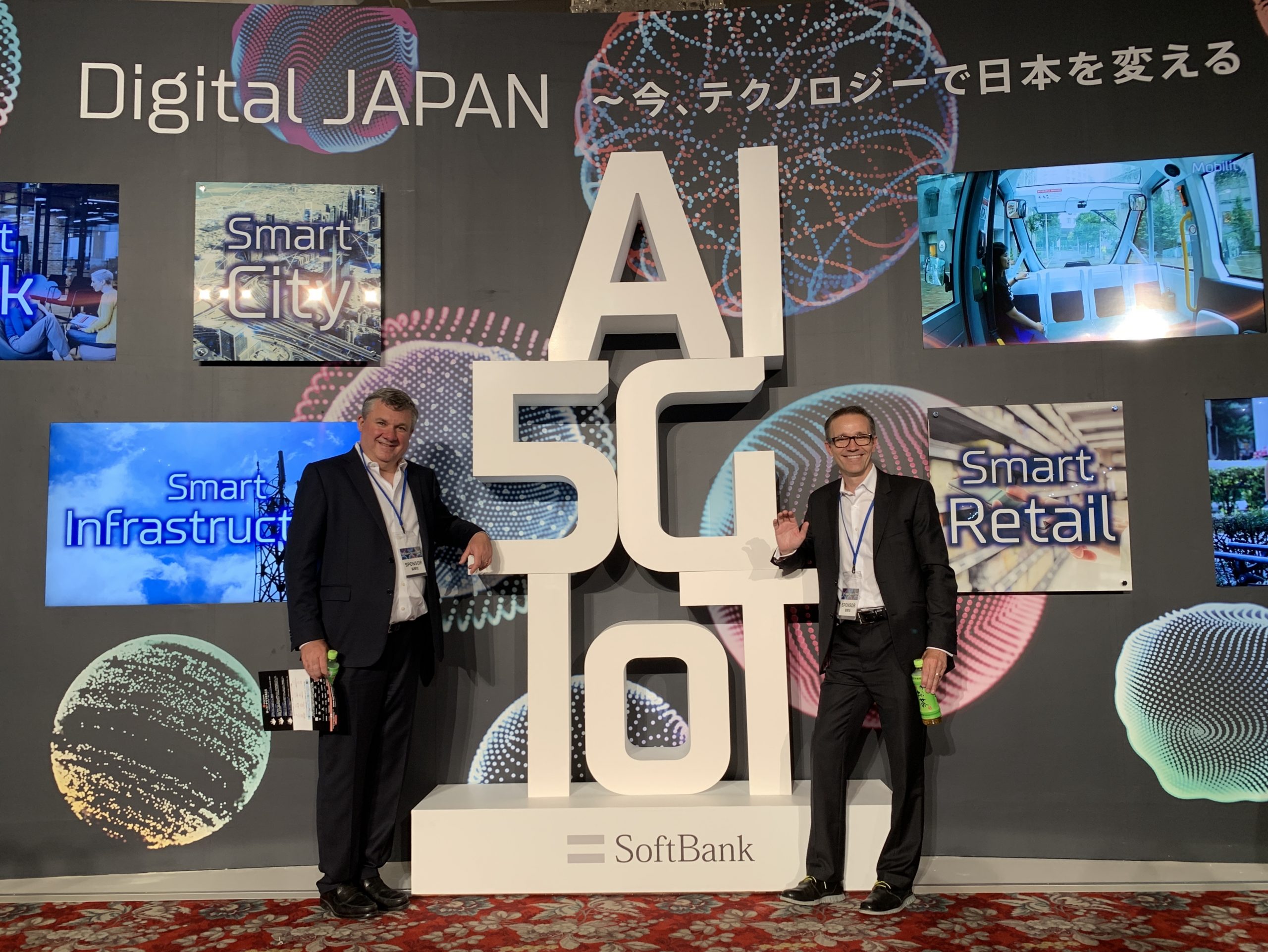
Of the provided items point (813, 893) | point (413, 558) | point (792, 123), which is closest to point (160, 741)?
point (413, 558)

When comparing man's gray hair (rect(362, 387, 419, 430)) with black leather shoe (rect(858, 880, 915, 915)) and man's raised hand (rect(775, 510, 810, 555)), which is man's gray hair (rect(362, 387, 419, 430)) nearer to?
man's raised hand (rect(775, 510, 810, 555))

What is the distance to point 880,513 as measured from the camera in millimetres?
3074

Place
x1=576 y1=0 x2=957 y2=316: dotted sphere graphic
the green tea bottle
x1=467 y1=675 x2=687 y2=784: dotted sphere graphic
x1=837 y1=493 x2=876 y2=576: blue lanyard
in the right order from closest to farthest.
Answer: the green tea bottle, x1=837 y1=493 x2=876 y2=576: blue lanyard, x1=467 y1=675 x2=687 y2=784: dotted sphere graphic, x1=576 y1=0 x2=957 y2=316: dotted sphere graphic

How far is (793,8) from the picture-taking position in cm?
381

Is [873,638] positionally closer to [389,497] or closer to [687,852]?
[687,852]

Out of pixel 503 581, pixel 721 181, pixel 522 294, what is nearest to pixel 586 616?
pixel 503 581

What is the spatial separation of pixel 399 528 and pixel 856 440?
63.8 inches

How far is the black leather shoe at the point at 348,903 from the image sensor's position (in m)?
2.98

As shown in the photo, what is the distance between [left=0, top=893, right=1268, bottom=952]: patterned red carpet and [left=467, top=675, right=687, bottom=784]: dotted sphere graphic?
548 millimetres

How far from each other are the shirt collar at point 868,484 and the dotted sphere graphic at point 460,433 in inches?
44.1

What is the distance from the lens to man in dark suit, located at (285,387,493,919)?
9.98ft

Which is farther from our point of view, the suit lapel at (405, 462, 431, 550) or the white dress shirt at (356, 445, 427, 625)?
the suit lapel at (405, 462, 431, 550)

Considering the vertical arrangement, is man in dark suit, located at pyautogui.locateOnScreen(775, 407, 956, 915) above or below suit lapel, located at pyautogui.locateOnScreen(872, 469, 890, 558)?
below

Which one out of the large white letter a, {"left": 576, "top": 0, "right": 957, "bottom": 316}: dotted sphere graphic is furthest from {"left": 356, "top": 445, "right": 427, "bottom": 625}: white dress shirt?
{"left": 576, "top": 0, "right": 957, "bottom": 316}: dotted sphere graphic
